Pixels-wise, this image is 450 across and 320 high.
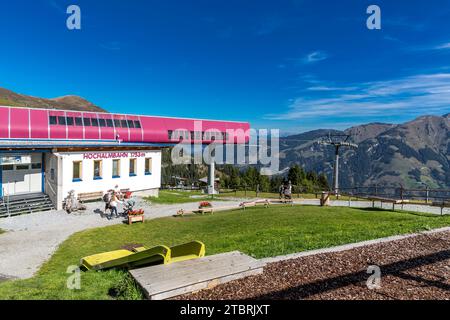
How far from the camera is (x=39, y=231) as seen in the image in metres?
18.0

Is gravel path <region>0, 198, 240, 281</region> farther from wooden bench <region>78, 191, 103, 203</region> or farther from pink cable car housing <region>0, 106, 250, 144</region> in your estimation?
pink cable car housing <region>0, 106, 250, 144</region>

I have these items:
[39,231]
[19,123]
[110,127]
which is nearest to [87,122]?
[110,127]

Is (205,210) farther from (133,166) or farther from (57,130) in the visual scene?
(57,130)

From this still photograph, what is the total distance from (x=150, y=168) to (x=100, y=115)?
270 inches

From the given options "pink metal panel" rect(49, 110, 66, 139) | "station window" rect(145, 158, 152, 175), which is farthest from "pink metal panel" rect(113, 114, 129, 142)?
"pink metal panel" rect(49, 110, 66, 139)

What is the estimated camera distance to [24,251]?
14.5 metres

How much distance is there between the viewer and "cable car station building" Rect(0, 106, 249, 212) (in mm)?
23844

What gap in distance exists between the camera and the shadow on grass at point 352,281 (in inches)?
252

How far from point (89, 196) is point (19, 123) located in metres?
7.91

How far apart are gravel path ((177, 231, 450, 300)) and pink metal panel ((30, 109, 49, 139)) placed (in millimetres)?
25172

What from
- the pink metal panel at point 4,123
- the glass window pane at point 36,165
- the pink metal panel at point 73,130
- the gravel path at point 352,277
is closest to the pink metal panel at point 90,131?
the pink metal panel at point 73,130
